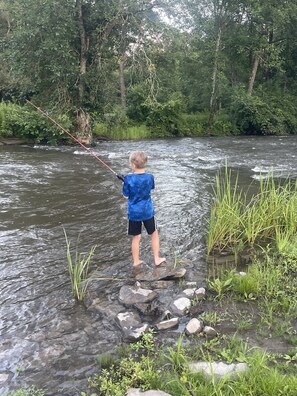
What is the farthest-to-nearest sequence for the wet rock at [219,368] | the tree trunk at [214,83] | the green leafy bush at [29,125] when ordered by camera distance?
1. the tree trunk at [214,83]
2. the green leafy bush at [29,125]
3. the wet rock at [219,368]

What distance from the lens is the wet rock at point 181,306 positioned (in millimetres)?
4043

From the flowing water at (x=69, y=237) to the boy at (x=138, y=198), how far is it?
1.15ft

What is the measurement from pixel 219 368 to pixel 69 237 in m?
3.78

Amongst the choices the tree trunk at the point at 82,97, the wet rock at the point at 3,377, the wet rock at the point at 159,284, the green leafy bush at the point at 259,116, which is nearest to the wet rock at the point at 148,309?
the wet rock at the point at 159,284

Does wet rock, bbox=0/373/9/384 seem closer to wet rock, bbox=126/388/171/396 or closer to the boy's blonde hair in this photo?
wet rock, bbox=126/388/171/396

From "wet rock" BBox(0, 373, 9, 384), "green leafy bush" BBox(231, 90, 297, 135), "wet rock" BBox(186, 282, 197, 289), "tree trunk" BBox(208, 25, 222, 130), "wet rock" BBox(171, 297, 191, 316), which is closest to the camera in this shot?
"wet rock" BBox(0, 373, 9, 384)

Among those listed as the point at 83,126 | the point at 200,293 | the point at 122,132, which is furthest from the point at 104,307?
the point at 122,132

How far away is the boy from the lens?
16.4ft

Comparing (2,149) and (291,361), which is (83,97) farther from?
(291,361)

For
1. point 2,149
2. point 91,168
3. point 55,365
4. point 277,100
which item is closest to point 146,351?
point 55,365

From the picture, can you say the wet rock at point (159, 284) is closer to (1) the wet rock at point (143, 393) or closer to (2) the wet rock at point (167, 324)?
(2) the wet rock at point (167, 324)

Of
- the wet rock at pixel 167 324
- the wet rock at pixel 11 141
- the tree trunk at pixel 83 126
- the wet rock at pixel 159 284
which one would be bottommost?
the wet rock at pixel 159 284

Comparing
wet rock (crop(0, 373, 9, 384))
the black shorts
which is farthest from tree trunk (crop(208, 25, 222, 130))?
wet rock (crop(0, 373, 9, 384))

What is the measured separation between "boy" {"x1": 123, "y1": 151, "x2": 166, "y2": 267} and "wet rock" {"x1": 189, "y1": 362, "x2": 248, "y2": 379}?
2185 mm
